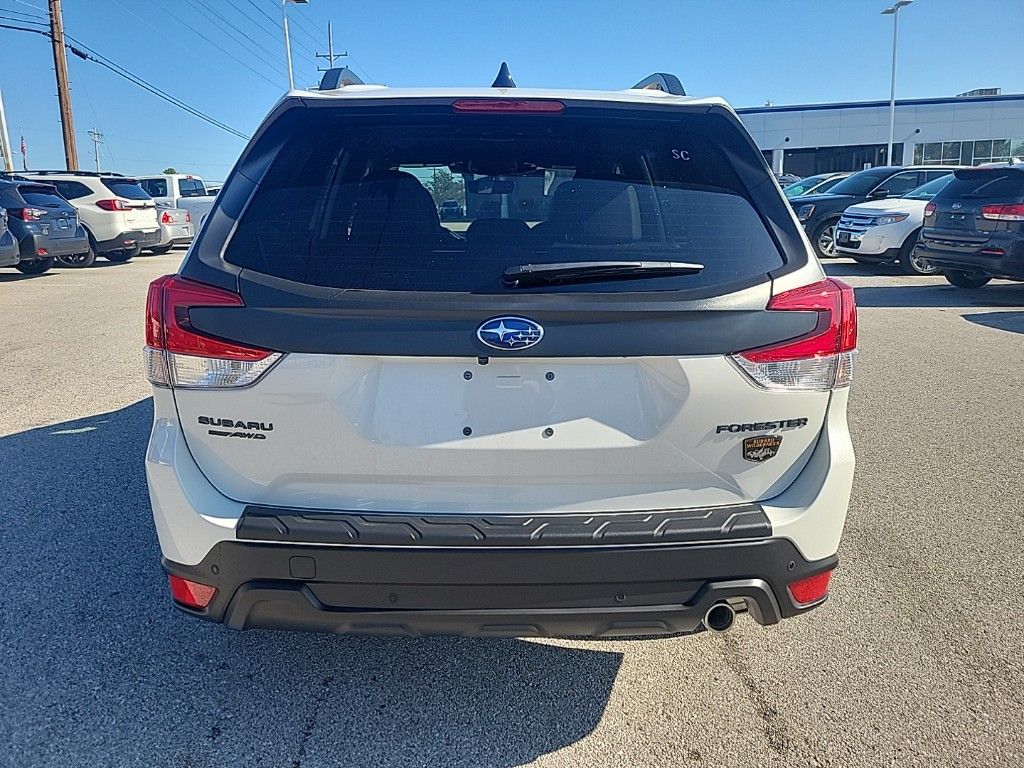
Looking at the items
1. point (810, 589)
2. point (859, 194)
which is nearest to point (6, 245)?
point (810, 589)

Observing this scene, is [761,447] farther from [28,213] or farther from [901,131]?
[901,131]

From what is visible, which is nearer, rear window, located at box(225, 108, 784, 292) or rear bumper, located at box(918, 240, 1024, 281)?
rear window, located at box(225, 108, 784, 292)

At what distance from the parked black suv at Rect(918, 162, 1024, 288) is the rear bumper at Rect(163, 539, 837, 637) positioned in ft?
32.7

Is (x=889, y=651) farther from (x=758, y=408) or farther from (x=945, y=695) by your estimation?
(x=758, y=408)

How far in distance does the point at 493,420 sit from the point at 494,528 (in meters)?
0.29

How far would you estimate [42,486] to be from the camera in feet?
14.9

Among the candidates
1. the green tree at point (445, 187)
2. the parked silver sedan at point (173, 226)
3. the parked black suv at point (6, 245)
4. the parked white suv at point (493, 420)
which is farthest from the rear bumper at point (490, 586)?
the parked silver sedan at point (173, 226)

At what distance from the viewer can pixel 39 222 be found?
45.7ft

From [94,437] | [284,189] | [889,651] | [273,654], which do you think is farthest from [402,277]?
[94,437]

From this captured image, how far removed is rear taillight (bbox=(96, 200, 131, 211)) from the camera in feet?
55.6

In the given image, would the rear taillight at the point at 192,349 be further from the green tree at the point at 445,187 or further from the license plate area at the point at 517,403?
the green tree at the point at 445,187

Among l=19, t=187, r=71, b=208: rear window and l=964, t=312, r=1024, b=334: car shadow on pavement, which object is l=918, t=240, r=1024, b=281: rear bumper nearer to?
l=964, t=312, r=1024, b=334: car shadow on pavement

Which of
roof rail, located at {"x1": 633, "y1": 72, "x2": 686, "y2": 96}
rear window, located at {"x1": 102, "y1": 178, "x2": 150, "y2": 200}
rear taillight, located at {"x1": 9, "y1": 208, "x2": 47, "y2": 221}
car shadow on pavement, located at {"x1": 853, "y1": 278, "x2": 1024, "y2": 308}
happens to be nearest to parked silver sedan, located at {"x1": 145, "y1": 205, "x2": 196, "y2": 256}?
rear window, located at {"x1": 102, "y1": 178, "x2": 150, "y2": 200}

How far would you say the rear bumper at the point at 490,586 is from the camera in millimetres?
2195
